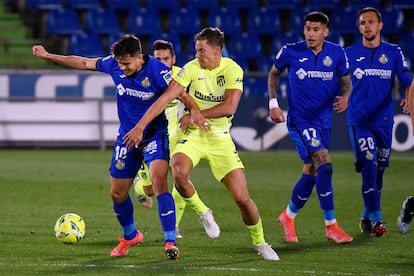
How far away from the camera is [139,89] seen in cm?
927

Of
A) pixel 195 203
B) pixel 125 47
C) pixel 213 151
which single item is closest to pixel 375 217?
pixel 195 203

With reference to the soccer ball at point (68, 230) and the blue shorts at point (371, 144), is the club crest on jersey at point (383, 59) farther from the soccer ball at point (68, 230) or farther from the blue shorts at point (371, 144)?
the soccer ball at point (68, 230)

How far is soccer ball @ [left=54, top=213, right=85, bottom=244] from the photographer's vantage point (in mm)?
10234

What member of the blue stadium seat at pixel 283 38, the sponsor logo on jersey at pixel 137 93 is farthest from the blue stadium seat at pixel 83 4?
the sponsor logo on jersey at pixel 137 93

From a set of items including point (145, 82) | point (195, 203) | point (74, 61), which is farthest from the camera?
point (195, 203)

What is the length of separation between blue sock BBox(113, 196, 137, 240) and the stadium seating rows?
16365 mm

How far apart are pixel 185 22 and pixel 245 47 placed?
1636 mm

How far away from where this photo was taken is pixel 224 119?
31.4 ft

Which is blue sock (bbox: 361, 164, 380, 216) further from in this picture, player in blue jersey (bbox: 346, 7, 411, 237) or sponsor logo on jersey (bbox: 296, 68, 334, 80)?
sponsor logo on jersey (bbox: 296, 68, 334, 80)

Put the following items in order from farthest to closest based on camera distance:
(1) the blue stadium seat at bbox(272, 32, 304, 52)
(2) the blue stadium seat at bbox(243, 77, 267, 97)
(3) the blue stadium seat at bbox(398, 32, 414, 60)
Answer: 1. (1) the blue stadium seat at bbox(272, 32, 304, 52)
2. (3) the blue stadium seat at bbox(398, 32, 414, 60)
3. (2) the blue stadium seat at bbox(243, 77, 267, 97)

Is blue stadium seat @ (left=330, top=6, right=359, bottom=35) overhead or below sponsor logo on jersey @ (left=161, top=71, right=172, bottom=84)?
below

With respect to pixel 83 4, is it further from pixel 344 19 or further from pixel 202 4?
pixel 344 19

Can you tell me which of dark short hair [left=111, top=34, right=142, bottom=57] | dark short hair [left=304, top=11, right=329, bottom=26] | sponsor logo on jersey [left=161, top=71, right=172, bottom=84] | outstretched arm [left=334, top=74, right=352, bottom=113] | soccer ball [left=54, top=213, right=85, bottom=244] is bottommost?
soccer ball [left=54, top=213, right=85, bottom=244]

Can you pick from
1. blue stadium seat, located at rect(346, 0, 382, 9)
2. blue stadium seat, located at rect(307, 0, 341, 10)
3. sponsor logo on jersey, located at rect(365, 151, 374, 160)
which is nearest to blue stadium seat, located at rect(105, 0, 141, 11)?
blue stadium seat, located at rect(307, 0, 341, 10)
